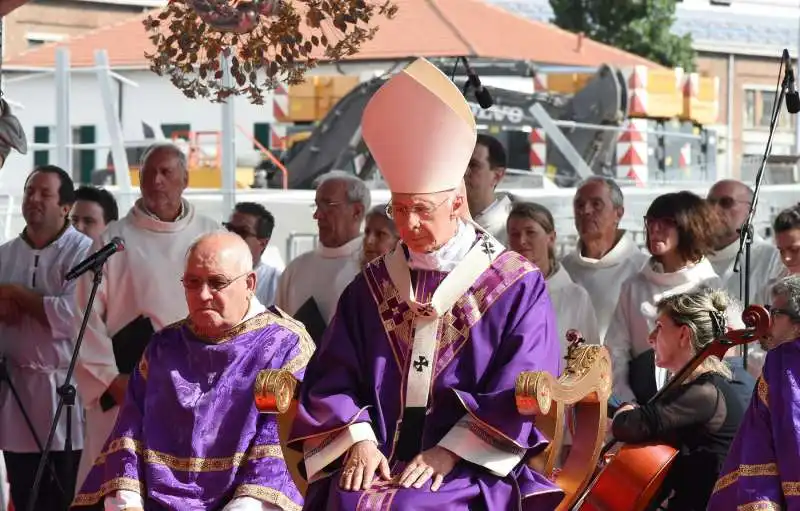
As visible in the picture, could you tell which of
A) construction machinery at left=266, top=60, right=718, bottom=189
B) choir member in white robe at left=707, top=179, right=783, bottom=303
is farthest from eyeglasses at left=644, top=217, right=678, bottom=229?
construction machinery at left=266, top=60, right=718, bottom=189

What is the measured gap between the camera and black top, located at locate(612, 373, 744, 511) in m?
5.20

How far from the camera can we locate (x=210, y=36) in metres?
6.05

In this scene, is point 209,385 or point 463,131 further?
point 209,385

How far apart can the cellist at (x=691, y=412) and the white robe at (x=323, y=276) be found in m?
2.21

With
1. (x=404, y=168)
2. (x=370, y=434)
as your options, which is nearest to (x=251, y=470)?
(x=370, y=434)

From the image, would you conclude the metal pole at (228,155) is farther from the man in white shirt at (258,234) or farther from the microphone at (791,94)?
the microphone at (791,94)

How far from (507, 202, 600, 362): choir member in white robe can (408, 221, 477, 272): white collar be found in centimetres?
198

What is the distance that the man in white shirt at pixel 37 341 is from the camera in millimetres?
7406

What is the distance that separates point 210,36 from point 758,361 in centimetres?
285

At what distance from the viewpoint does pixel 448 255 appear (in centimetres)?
494

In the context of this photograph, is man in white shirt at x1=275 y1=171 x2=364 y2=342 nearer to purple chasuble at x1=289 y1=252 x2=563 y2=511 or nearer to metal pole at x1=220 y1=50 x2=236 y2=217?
purple chasuble at x1=289 y1=252 x2=563 y2=511

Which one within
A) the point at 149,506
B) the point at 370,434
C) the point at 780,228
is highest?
the point at 780,228

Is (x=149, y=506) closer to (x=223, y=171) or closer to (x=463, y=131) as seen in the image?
(x=463, y=131)

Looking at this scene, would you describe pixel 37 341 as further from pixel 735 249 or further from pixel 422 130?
pixel 735 249
